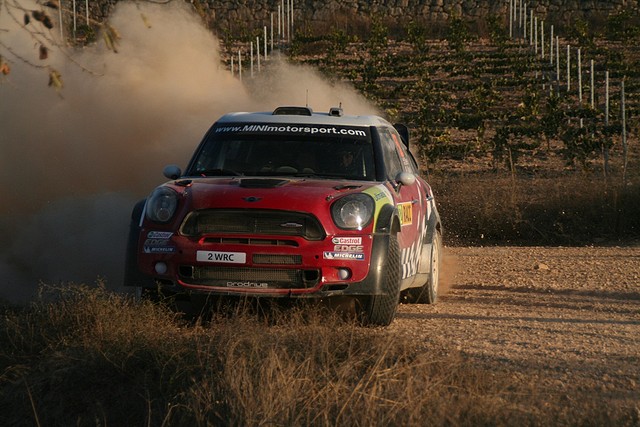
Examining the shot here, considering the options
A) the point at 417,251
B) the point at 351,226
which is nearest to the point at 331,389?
the point at 351,226

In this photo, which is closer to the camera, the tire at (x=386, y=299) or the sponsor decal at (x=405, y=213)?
the tire at (x=386, y=299)

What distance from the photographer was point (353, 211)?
855 cm

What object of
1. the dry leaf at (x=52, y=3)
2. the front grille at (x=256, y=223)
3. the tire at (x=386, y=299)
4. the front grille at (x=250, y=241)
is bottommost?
the tire at (x=386, y=299)

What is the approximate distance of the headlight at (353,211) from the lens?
851 centimetres

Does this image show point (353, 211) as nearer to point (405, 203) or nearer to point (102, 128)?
point (405, 203)

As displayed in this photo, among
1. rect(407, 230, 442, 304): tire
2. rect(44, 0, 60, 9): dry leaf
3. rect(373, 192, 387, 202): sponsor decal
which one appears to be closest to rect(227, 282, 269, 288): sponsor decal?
rect(373, 192, 387, 202): sponsor decal

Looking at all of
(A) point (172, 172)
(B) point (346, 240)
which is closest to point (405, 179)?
(B) point (346, 240)

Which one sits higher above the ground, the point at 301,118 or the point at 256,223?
the point at 301,118

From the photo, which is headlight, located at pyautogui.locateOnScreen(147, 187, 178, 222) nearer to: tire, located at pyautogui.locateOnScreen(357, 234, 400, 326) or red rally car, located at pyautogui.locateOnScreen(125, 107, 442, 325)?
red rally car, located at pyautogui.locateOnScreen(125, 107, 442, 325)

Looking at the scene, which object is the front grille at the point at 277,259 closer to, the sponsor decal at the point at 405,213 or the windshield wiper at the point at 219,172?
the sponsor decal at the point at 405,213

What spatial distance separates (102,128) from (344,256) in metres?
11.1

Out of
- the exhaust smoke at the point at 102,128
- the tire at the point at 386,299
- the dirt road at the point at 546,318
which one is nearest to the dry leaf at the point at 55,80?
the dirt road at the point at 546,318

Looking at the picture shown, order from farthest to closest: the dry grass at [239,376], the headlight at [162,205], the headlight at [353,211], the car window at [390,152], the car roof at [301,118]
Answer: the car roof at [301,118] → the car window at [390,152] → the headlight at [162,205] → the headlight at [353,211] → the dry grass at [239,376]

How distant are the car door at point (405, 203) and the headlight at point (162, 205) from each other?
1754 millimetres
